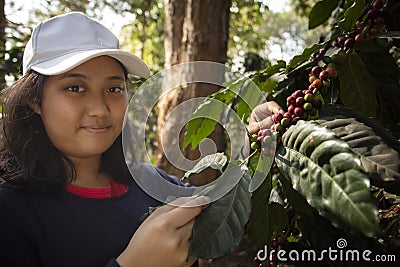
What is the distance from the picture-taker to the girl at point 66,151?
0.89m

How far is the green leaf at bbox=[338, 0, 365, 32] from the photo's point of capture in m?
0.73

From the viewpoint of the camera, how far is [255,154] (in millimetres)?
641

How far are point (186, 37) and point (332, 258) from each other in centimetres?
155

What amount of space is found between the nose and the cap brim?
79 millimetres

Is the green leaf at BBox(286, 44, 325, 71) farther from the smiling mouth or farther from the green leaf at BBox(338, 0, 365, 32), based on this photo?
the smiling mouth

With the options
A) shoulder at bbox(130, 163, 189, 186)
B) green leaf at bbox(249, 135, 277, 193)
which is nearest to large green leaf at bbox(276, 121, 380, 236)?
green leaf at bbox(249, 135, 277, 193)

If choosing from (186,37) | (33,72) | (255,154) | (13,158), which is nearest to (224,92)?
(255,154)

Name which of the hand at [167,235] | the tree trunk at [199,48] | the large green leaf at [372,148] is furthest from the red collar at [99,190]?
the tree trunk at [199,48]

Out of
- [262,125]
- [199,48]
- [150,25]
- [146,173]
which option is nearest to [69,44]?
[146,173]

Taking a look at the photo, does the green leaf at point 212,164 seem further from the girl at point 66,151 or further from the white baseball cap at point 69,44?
the white baseball cap at point 69,44

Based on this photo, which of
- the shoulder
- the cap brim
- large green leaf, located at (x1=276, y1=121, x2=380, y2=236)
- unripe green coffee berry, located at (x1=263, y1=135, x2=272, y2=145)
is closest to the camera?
large green leaf, located at (x1=276, y1=121, x2=380, y2=236)

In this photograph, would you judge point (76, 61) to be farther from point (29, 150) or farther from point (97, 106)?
point (29, 150)

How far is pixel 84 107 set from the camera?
883 millimetres

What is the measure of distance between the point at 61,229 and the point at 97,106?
0.96ft
